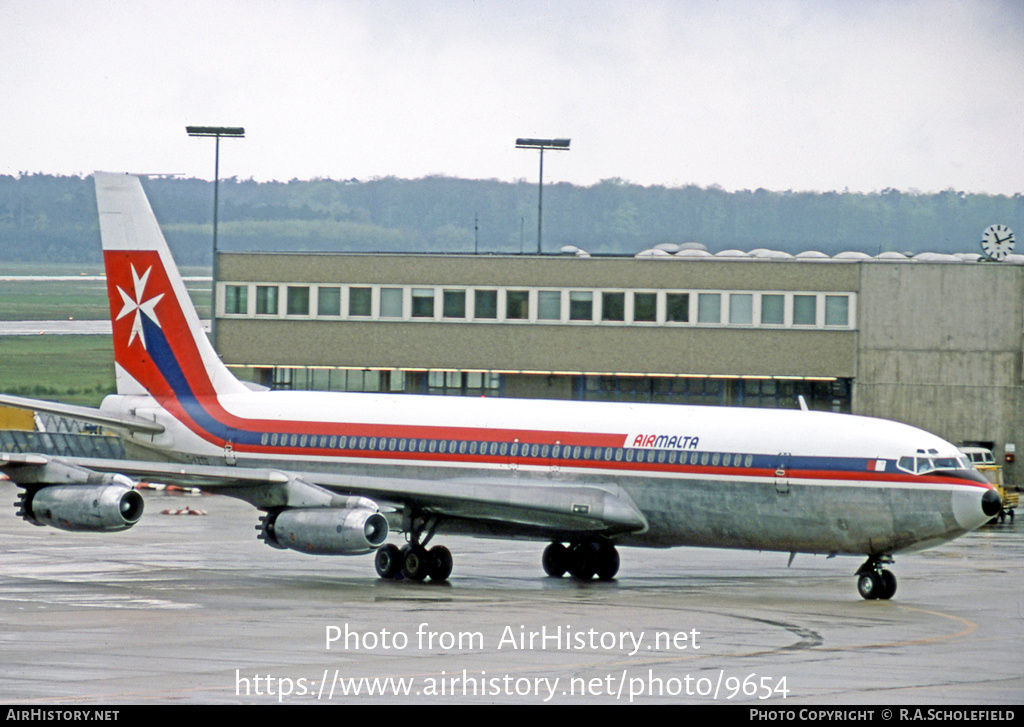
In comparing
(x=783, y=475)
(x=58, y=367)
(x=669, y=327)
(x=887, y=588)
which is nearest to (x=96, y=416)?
(x=783, y=475)

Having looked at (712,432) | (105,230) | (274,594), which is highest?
(105,230)

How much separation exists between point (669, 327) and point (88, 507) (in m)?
39.5

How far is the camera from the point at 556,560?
39312 millimetres

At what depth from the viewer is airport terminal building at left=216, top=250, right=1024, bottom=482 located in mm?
70562

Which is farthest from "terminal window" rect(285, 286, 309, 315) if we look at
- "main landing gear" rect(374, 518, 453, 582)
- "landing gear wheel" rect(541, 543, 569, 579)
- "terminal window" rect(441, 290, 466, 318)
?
"main landing gear" rect(374, 518, 453, 582)

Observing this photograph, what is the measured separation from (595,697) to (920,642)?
9.30m

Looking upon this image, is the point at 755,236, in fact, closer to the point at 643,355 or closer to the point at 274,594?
the point at 643,355

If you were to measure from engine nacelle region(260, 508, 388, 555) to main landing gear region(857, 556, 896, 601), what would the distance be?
36.1 feet

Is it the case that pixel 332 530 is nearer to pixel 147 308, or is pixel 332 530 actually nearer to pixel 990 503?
pixel 147 308

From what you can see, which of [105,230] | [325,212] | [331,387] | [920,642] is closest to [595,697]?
[920,642]

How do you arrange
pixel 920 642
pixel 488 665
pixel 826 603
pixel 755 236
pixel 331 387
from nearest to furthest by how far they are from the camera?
pixel 488 665 < pixel 920 642 < pixel 826 603 < pixel 331 387 < pixel 755 236

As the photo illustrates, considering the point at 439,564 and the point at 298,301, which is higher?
the point at 298,301

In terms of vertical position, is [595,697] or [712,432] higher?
[712,432]
